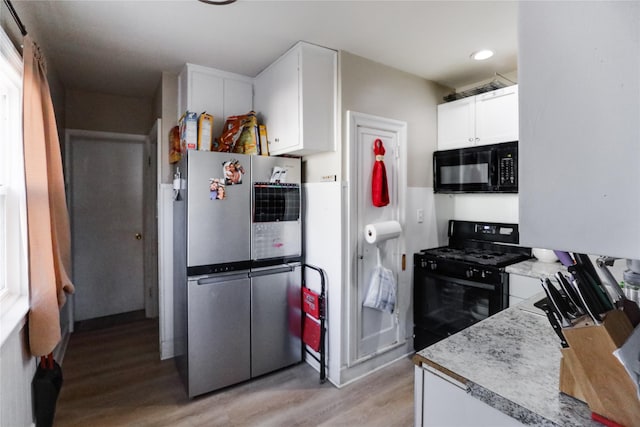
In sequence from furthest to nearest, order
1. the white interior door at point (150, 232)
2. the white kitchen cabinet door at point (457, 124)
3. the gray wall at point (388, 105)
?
the white interior door at point (150, 232) < the white kitchen cabinet door at point (457, 124) < the gray wall at point (388, 105)

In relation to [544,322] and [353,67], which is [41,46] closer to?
[353,67]

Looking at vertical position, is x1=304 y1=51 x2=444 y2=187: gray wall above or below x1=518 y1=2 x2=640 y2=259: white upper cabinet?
above

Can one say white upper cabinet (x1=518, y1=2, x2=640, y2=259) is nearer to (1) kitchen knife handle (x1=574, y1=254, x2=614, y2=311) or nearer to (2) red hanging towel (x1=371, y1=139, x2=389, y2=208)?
(1) kitchen knife handle (x1=574, y1=254, x2=614, y2=311)

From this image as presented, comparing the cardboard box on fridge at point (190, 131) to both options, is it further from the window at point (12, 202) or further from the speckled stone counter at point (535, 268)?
the speckled stone counter at point (535, 268)

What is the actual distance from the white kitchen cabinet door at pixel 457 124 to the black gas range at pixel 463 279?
753 mm

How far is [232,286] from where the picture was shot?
2273 mm

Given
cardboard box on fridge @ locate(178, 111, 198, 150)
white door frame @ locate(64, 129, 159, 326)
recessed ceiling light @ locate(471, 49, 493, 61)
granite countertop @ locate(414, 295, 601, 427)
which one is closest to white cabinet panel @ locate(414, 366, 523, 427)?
granite countertop @ locate(414, 295, 601, 427)

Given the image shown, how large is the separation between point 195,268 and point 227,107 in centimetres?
140

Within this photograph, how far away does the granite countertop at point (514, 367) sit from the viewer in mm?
748

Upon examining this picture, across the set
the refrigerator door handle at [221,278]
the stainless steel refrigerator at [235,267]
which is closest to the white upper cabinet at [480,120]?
the stainless steel refrigerator at [235,267]

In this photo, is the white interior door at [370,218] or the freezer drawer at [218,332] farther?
the white interior door at [370,218]

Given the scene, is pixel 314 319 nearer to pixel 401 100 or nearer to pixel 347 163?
pixel 347 163

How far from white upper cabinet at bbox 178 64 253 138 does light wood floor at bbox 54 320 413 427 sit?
6.57 ft

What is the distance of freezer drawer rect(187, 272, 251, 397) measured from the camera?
7.07ft
